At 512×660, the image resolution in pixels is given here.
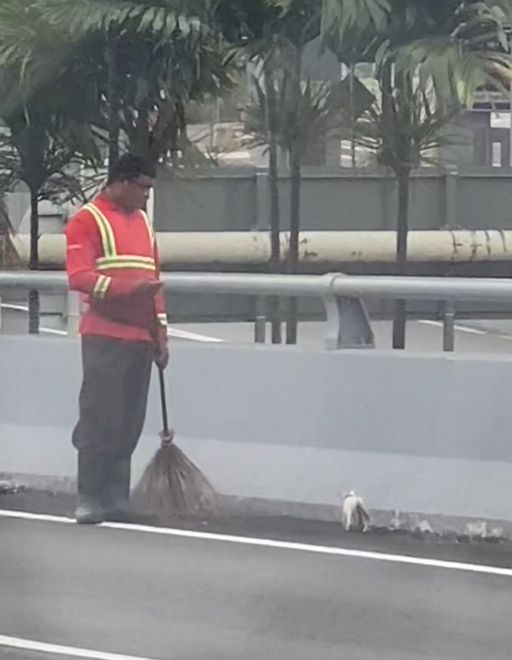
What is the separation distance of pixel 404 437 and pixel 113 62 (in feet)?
14.2

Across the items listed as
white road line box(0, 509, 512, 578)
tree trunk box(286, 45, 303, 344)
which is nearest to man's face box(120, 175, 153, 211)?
white road line box(0, 509, 512, 578)

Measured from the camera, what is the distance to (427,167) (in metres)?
11.3

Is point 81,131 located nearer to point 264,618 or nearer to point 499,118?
point 499,118

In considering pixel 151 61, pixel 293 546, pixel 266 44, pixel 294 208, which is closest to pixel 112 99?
pixel 151 61

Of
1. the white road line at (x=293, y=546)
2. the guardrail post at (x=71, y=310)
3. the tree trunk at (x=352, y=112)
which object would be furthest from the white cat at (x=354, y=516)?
the tree trunk at (x=352, y=112)

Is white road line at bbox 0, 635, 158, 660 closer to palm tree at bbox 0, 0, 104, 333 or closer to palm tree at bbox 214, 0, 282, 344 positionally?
palm tree at bbox 214, 0, 282, 344

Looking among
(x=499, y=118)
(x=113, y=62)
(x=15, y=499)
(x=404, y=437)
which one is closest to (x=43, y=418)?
(x=15, y=499)

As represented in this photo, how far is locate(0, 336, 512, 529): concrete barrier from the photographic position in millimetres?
8703

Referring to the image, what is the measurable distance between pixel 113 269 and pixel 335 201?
3527 millimetres

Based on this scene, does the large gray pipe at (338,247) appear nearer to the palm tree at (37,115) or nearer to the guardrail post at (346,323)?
the palm tree at (37,115)

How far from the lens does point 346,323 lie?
9.29 meters

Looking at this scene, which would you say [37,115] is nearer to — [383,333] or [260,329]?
[260,329]

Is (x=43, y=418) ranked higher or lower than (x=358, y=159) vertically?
lower

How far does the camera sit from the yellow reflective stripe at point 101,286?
336 inches
